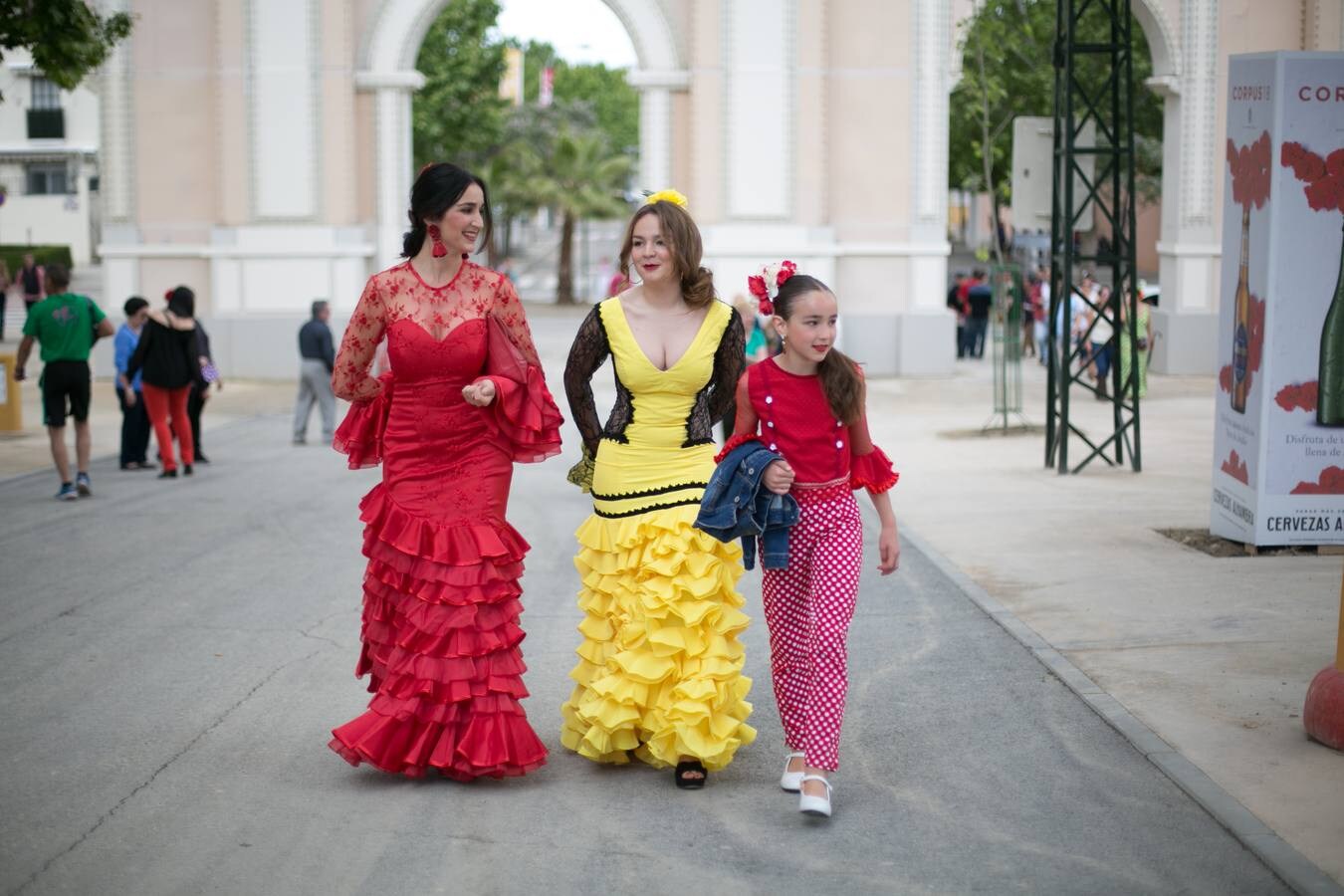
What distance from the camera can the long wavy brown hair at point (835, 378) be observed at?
19.9ft

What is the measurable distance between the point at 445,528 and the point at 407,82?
22857mm

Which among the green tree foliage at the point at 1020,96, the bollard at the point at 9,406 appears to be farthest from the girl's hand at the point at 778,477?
the green tree foliage at the point at 1020,96

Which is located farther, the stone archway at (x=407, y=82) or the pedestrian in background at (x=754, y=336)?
the stone archway at (x=407, y=82)

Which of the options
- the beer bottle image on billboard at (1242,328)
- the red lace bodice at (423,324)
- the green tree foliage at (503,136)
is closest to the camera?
the red lace bodice at (423,324)

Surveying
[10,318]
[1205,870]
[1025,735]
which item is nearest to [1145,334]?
[1025,735]

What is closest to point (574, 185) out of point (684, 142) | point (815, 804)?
point (684, 142)

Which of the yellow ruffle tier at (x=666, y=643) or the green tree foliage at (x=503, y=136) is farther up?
the green tree foliage at (x=503, y=136)

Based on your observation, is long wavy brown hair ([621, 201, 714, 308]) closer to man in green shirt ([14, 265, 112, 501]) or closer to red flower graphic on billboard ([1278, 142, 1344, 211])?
red flower graphic on billboard ([1278, 142, 1344, 211])

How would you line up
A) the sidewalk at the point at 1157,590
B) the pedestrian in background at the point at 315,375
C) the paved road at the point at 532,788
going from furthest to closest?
the pedestrian in background at the point at 315,375, the sidewalk at the point at 1157,590, the paved road at the point at 532,788

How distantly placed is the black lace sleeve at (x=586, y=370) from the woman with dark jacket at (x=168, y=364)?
10.1 meters

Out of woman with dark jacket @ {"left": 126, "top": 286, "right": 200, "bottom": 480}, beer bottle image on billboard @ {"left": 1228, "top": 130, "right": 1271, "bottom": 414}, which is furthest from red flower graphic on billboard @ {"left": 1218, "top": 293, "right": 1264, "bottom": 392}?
woman with dark jacket @ {"left": 126, "top": 286, "right": 200, "bottom": 480}

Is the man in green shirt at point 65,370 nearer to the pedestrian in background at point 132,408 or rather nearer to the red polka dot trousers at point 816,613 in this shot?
the pedestrian in background at point 132,408

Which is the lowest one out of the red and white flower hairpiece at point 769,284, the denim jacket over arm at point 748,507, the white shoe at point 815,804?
the white shoe at point 815,804

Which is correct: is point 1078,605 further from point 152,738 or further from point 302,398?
point 302,398
